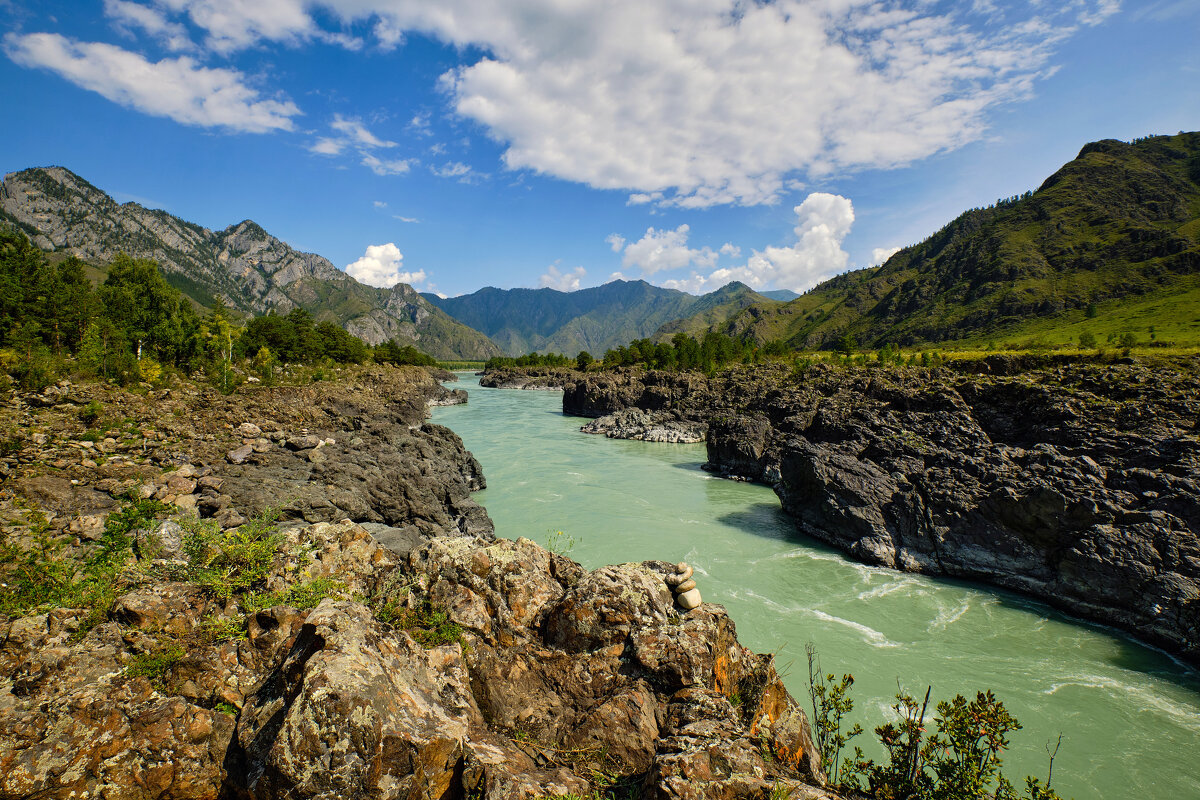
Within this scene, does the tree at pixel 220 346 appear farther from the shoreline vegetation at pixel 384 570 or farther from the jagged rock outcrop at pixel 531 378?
the jagged rock outcrop at pixel 531 378

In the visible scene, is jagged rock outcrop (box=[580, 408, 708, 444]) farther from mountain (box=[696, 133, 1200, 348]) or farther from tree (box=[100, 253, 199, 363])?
mountain (box=[696, 133, 1200, 348])

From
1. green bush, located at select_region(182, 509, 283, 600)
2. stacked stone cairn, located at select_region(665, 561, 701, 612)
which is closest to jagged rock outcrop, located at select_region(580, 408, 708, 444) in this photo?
stacked stone cairn, located at select_region(665, 561, 701, 612)

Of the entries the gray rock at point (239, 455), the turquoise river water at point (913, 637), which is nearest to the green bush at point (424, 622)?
the turquoise river water at point (913, 637)

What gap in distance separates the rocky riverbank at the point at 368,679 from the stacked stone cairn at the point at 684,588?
0.49 feet

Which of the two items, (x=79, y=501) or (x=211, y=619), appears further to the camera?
(x=79, y=501)

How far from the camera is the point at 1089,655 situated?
1366cm

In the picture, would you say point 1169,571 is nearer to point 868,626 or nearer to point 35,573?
point 868,626

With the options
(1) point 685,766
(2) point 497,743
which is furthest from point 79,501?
(1) point 685,766

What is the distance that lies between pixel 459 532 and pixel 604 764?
16.5 m

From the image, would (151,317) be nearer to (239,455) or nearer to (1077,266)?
(239,455)

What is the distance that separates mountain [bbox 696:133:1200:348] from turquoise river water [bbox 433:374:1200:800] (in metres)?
61.0

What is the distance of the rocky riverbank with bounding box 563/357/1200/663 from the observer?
1457 centimetres

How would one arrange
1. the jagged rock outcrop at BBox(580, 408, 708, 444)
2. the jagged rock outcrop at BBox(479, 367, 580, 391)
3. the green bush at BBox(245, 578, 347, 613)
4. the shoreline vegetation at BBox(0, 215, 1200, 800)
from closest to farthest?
the shoreline vegetation at BBox(0, 215, 1200, 800)
the green bush at BBox(245, 578, 347, 613)
the jagged rock outcrop at BBox(580, 408, 708, 444)
the jagged rock outcrop at BBox(479, 367, 580, 391)

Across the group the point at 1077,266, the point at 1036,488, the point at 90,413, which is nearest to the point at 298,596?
the point at 1036,488
